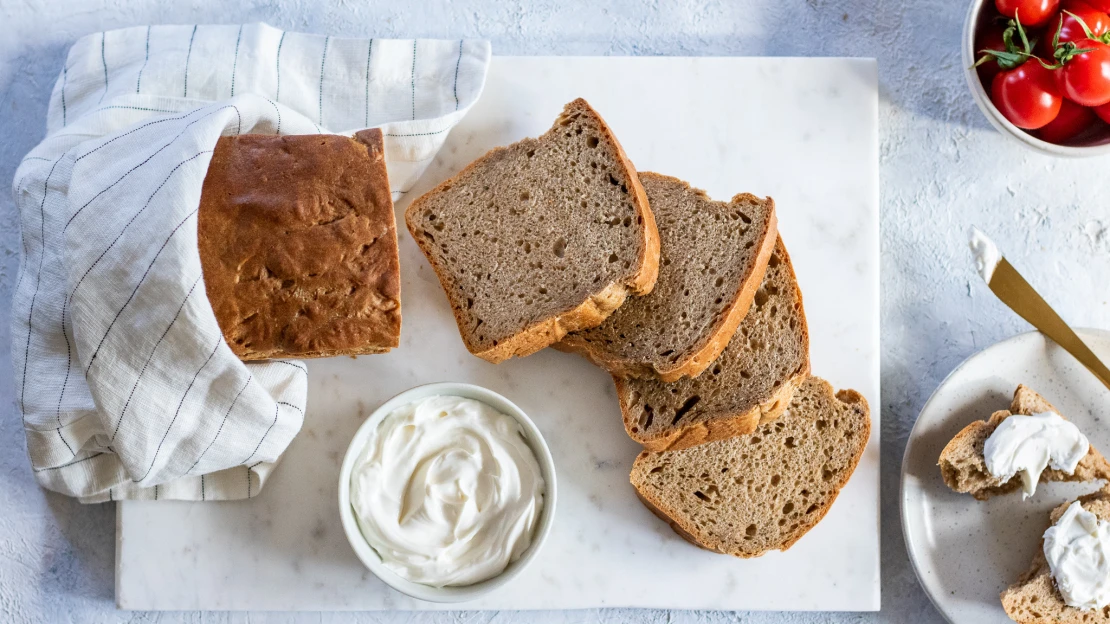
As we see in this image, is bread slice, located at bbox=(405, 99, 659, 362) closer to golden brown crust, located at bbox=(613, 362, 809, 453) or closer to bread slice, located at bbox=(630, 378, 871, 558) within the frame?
golden brown crust, located at bbox=(613, 362, 809, 453)

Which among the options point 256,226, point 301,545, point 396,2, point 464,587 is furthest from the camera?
point 396,2

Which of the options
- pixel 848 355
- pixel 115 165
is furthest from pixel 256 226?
pixel 848 355

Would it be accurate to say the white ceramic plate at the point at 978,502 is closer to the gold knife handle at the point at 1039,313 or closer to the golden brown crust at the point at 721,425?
the gold knife handle at the point at 1039,313

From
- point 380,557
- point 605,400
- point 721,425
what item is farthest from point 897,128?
point 380,557

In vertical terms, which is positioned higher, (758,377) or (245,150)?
(245,150)

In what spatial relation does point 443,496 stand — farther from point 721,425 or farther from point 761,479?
point 761,479

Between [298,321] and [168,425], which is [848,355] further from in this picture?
[168,425]
